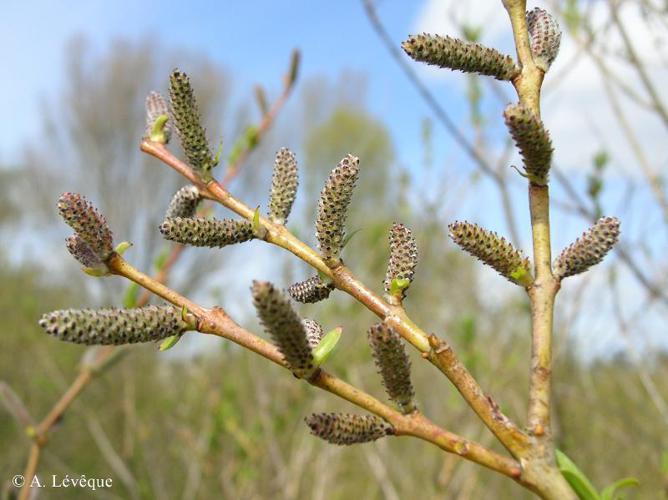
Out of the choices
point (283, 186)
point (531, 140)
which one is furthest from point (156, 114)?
point (531, 140)

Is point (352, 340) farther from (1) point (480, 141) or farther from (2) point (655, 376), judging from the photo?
(2) point (655, 376)

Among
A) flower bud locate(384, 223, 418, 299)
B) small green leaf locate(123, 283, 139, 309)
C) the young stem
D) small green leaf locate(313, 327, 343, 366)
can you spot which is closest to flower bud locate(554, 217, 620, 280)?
the young stem

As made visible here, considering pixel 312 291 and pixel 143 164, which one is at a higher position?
pixel 143 164

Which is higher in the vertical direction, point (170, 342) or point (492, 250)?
point (492, 250)

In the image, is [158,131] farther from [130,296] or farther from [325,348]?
[130,296]

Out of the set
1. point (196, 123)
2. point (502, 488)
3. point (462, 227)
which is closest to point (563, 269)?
point (462, 227)

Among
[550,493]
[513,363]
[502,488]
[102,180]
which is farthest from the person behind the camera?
[102,180]
